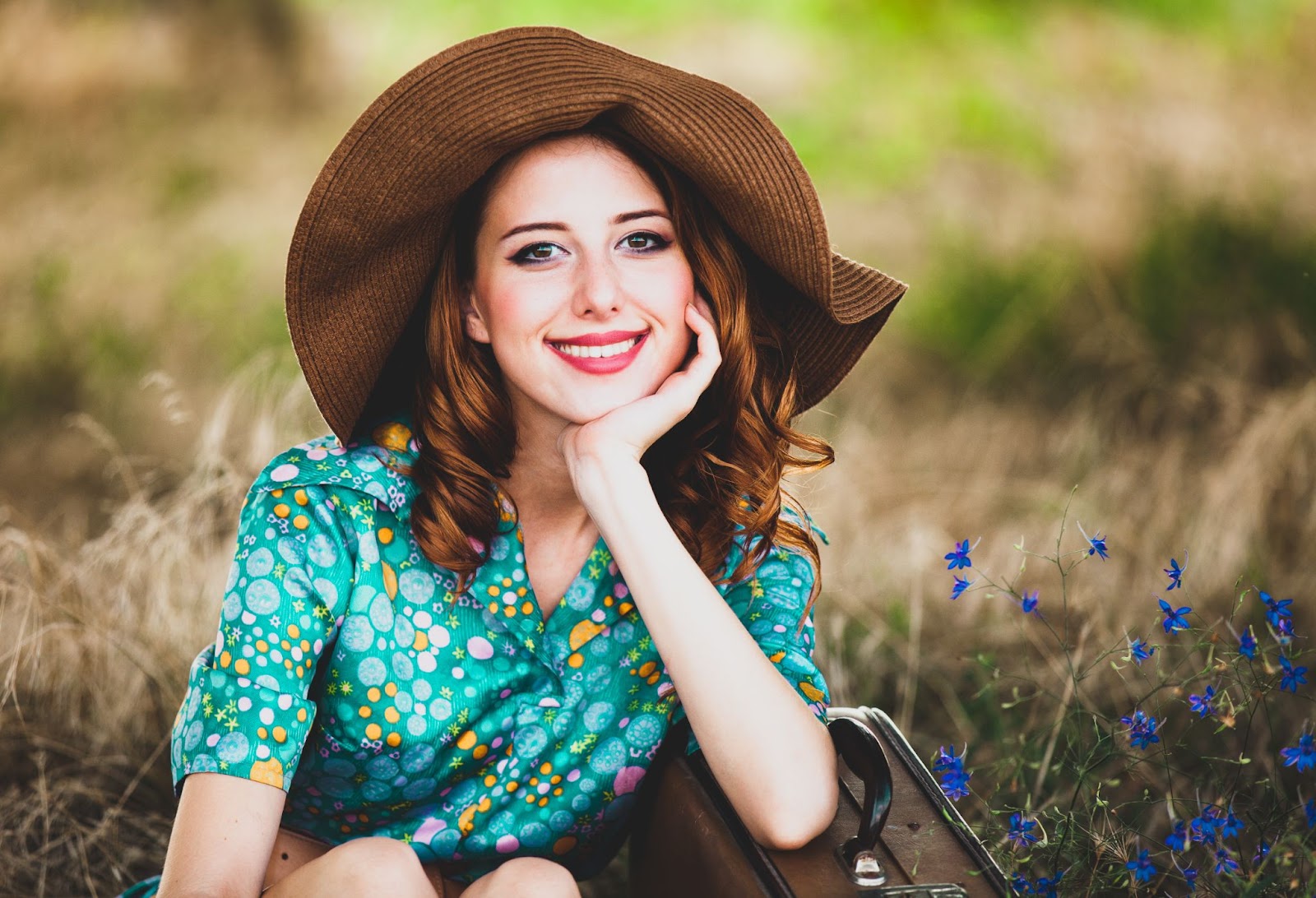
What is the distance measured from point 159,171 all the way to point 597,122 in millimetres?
5271

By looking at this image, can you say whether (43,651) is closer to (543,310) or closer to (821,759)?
(543,310)

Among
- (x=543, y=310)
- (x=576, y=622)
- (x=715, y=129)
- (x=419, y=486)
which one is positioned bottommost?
(x=576, y=622)

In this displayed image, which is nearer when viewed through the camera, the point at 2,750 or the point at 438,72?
the point at 438,72

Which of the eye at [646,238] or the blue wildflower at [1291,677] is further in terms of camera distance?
the eye at [646,238]

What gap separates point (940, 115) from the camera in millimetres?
8062

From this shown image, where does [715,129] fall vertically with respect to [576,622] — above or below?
above

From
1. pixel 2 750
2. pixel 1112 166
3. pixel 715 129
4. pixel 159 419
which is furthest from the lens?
pixel 1112 166

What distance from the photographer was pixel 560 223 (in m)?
2.33

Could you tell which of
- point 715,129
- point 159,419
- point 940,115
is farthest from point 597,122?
point 940,115

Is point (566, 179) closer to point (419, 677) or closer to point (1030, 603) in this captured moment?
point (419, 677)

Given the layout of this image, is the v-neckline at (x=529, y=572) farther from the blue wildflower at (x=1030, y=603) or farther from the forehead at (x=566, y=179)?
the blue wildflower at (x=1030, y=603)

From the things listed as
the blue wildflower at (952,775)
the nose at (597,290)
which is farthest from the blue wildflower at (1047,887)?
the nose at (597,290)

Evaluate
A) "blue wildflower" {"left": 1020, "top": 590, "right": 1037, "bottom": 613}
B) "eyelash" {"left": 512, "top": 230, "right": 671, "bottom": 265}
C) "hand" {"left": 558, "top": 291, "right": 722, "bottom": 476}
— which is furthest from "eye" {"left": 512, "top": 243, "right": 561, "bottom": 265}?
"blue wildflower" {"left": 1020, "top": 590, "right": 1037, "bottom": 613}

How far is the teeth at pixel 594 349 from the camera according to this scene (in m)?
2.35
